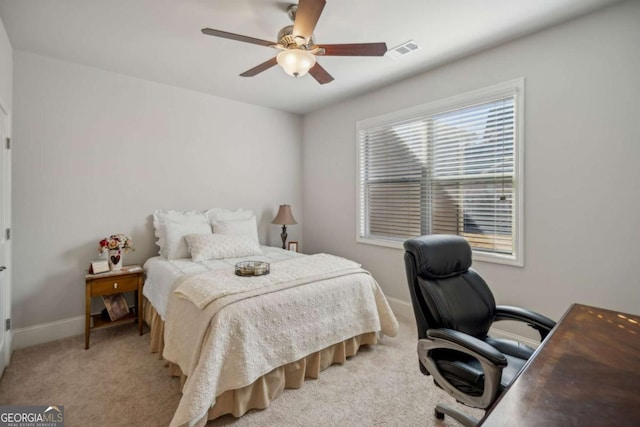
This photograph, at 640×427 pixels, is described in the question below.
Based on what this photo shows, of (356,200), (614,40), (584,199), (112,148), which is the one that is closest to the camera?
(614,40)

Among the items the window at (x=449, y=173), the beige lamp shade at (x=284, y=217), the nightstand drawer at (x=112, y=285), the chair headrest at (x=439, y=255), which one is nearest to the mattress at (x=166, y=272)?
the nightstand drawer at (x=112, y=285)

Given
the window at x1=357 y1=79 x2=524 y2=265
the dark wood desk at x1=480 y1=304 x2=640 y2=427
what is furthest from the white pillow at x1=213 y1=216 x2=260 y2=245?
the dark wood desk at x1=480 y1=304 x2=640 y2=427

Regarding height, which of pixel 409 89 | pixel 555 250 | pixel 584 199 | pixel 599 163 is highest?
pixel 409 89

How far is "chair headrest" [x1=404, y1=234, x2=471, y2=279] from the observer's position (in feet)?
5.34

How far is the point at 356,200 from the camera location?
149 inches

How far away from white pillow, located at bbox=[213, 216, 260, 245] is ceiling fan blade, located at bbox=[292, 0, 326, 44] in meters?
2.21

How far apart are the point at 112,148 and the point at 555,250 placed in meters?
4.13

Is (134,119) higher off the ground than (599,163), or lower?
higher

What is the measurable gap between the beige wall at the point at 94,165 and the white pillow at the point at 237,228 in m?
0.43

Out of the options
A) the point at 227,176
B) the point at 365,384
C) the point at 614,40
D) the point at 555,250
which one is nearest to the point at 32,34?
the point at 227,176

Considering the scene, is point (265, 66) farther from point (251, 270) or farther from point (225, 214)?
point (225, 214)

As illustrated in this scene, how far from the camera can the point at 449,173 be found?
114 inches

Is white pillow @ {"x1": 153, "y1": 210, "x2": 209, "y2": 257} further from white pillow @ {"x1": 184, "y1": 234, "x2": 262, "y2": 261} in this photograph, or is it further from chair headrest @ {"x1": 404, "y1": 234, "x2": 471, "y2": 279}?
chair headrest @ {"x1": 404, "y1": 234, "x2": 471, "y2": 279}

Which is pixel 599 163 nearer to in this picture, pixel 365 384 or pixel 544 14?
pixel 544 14
